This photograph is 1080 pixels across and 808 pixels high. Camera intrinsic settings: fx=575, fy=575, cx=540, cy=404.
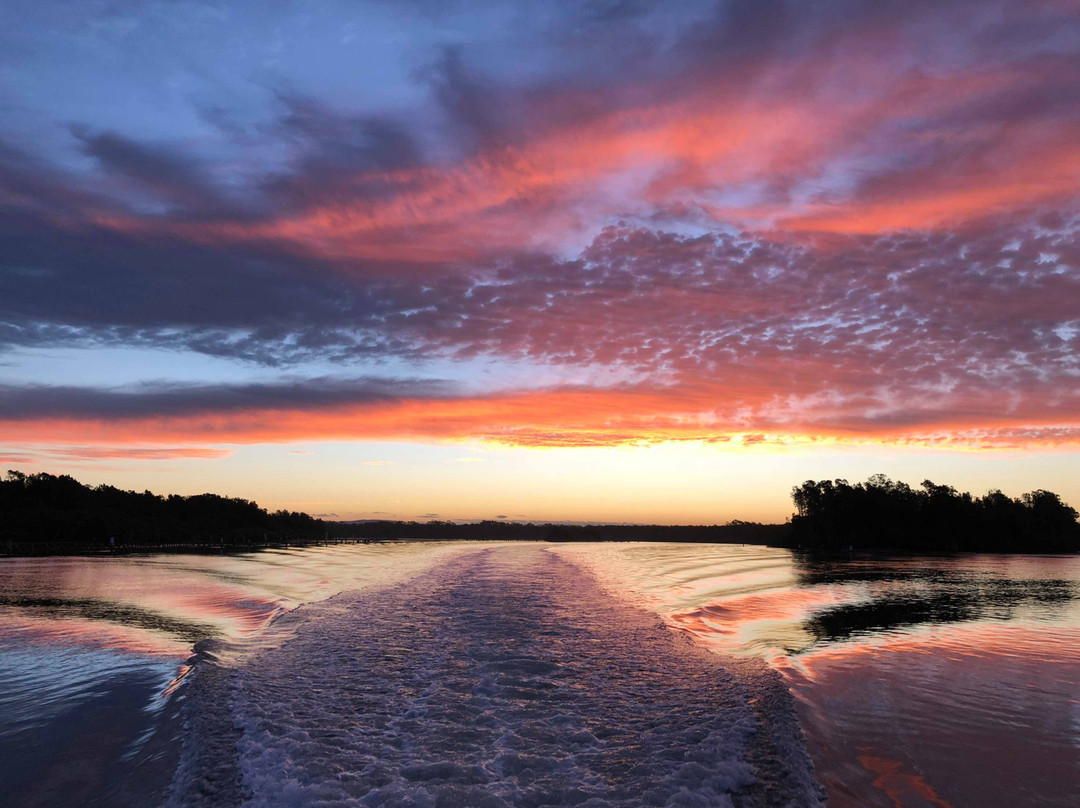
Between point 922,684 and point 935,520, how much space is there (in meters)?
139

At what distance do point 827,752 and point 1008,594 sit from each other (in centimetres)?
3233

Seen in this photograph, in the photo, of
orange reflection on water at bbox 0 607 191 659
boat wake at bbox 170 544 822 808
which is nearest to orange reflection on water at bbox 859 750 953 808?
boat wake at bbox 170 544 822 808

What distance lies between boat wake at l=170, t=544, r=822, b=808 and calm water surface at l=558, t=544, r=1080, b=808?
0.91m

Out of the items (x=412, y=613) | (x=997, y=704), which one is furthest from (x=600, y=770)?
(x=412, y=613)

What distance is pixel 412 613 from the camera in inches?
806

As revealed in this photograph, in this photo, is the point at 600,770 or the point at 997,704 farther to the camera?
the point at 997,704

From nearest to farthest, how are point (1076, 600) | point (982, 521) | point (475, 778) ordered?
point (475, 778) → point (1076, 600) → point (982, 521)

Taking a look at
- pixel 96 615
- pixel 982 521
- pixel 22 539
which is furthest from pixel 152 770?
pixel 982 521

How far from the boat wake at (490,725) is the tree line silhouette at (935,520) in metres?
132

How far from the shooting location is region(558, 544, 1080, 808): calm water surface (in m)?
7.59

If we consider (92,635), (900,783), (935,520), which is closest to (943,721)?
(900,783)

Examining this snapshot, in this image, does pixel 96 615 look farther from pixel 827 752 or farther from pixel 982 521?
pixel 982 521

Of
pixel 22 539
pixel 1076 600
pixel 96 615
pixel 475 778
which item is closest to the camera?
pixel 475 778

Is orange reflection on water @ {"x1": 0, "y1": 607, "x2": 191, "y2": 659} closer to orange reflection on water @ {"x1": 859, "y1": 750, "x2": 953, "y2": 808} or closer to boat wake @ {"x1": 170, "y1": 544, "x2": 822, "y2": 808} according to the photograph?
boat wake @ {"x1": 170, "y1": 544, "x2": 822, "y2": 808}
